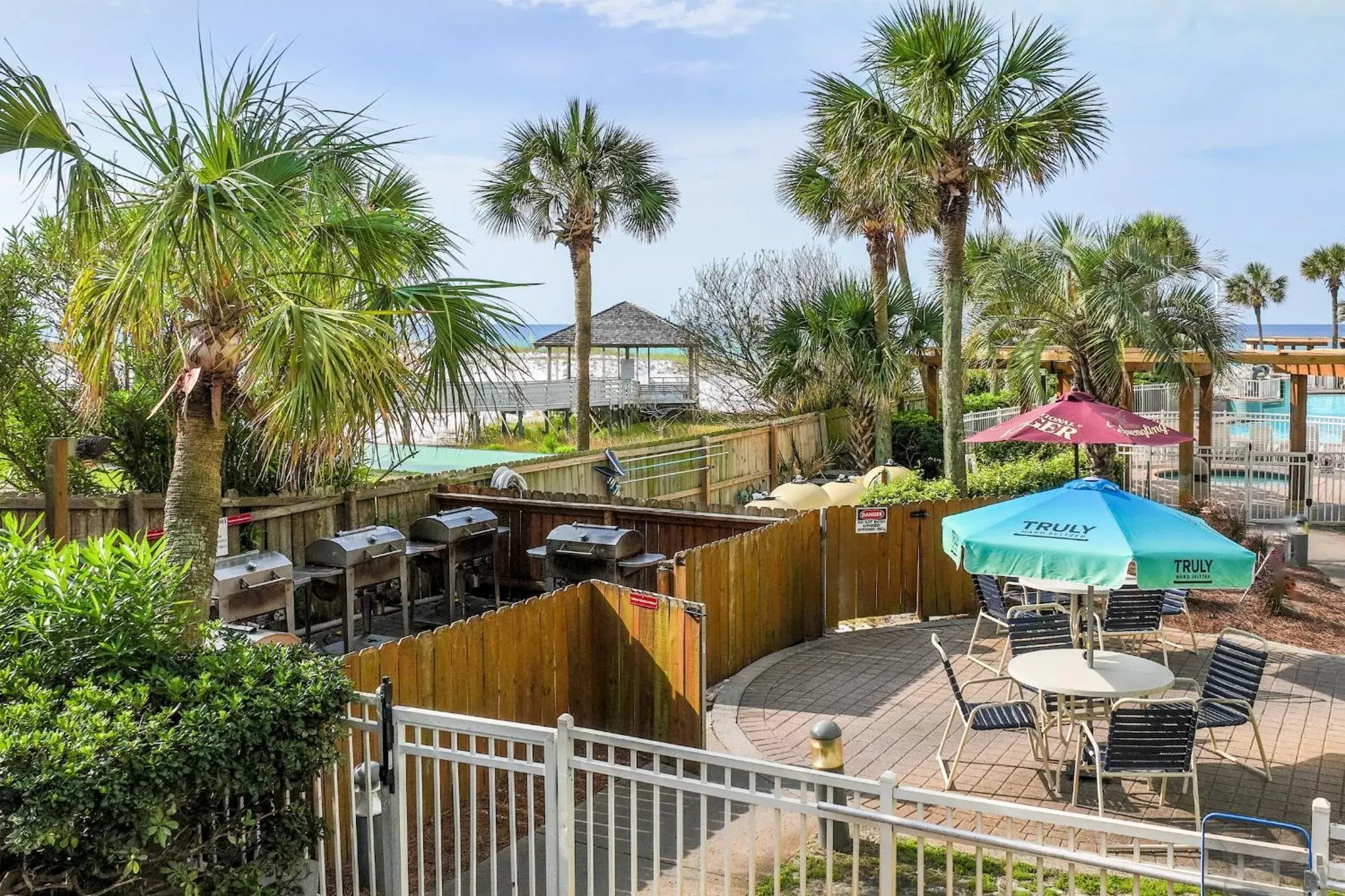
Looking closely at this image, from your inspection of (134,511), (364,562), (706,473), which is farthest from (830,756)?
(706,473)

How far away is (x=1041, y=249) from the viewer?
51.1ft

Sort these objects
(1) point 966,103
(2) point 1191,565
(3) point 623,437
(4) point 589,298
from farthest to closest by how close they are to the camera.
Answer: (3) point 623,437 < (4) point 589,298 < (1) point 966,103 < (2) point 1191,565

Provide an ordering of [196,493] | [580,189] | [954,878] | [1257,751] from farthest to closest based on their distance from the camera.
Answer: [580,189] < [1257,751] < [196,493] < [954,878]

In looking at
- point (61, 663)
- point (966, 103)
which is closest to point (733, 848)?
point (61, 663)

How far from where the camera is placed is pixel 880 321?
72.1ft

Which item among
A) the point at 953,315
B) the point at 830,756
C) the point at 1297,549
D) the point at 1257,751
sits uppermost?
the point at 953,315

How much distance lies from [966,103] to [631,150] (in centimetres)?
853

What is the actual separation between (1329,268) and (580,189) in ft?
176

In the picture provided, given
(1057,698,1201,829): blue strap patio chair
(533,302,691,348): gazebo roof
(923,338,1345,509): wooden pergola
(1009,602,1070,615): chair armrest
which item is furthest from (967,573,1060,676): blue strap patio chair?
(533,302,691,348): gazebo roof

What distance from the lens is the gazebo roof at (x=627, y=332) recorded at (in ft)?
113

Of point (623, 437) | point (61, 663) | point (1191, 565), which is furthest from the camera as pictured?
point (623, 437)

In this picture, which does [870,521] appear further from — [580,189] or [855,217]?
[855,217]

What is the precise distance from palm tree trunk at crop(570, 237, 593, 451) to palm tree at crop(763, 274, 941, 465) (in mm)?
3861

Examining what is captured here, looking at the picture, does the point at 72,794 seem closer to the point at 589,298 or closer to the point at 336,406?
the point at 336,406
